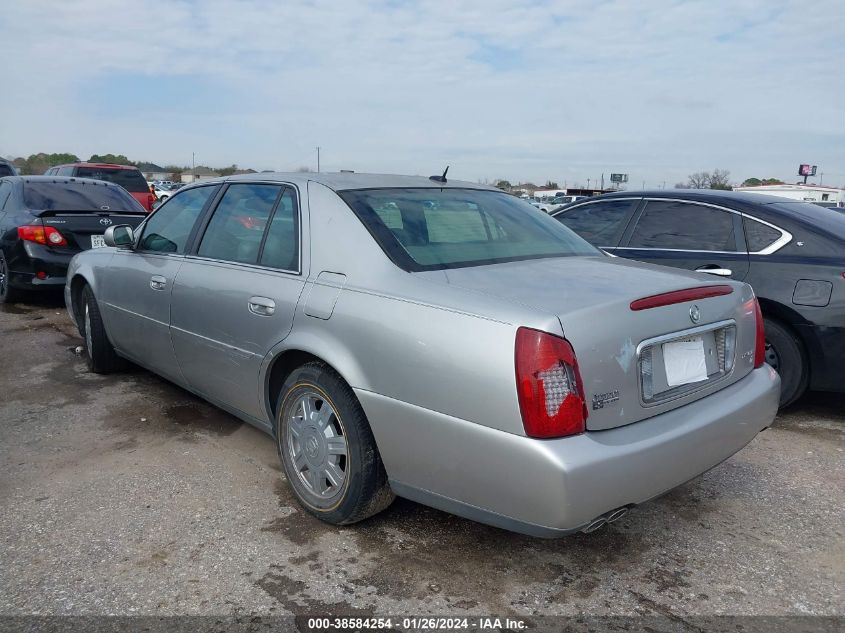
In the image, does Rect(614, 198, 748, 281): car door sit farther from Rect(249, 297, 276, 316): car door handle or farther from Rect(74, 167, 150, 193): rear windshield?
Rect(74, 167, 150, 193): rear windshield

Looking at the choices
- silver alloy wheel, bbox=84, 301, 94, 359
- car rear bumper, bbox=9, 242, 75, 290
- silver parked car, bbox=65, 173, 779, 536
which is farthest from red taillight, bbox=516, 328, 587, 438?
car rear bumper, bbox=9, 242, 75, 290

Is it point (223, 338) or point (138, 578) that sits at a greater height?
point (223, 338)

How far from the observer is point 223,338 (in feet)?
11.5

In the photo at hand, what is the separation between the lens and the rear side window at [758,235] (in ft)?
15.3

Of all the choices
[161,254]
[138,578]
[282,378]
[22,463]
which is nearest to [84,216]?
[161,254]

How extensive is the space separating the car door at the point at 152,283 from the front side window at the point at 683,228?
10.4ft

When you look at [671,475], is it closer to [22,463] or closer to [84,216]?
[22,463]

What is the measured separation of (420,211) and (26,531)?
7.17 ft

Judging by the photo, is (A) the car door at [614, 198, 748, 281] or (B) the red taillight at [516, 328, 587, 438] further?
(A) the car door at [614, 198, 748, 281]

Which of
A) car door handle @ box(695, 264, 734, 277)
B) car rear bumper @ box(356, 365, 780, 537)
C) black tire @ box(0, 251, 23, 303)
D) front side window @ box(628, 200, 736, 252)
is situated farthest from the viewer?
black tire @ box(0, 251, 23, 303)

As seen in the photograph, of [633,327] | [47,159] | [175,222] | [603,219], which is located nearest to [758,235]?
[603,219]

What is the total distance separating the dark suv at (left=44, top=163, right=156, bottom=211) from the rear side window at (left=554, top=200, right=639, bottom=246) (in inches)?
439

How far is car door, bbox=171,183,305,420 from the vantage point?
3221 millimetres

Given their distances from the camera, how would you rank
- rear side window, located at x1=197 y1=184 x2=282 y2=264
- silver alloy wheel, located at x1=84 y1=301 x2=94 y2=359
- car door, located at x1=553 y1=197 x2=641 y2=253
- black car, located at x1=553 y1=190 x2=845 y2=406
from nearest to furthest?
1. rear side window, located at x1=197 y1=184 x2=282 y2=264
2. black car, located at x1=553 y1=190 x2=845 y2=406
3. silver alloy wheel, located at x1=84 y1=301 x2=94 y2=359
4. car door, located at x1=553 y1=197 x2=641 y2=253
